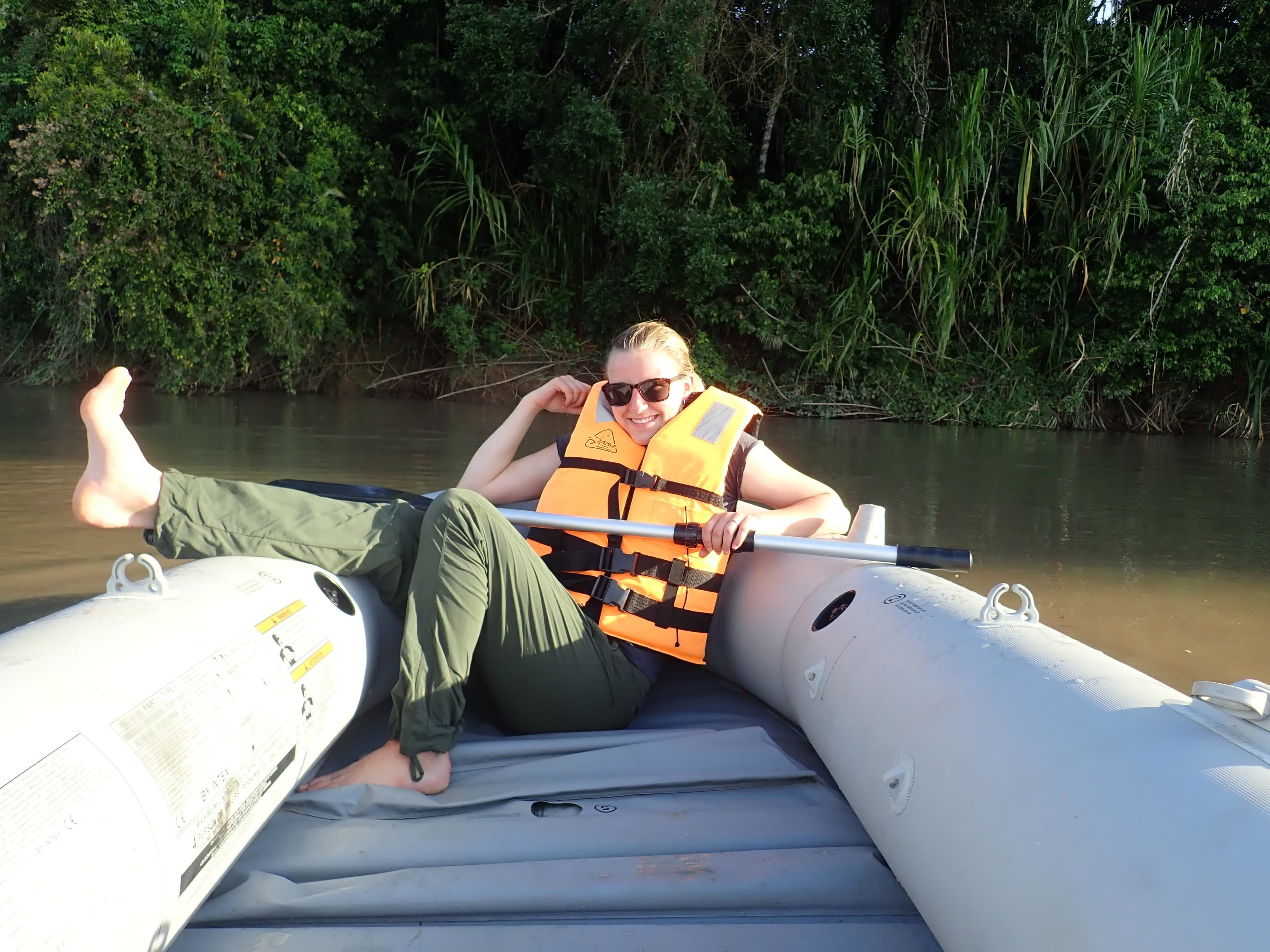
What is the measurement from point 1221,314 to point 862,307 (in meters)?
2.90

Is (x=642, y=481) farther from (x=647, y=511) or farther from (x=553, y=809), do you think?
(x=553, y=809)

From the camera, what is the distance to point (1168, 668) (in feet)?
7.82

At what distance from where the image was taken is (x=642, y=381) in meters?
2.03

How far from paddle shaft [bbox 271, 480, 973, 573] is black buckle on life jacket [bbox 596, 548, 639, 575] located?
37 mm

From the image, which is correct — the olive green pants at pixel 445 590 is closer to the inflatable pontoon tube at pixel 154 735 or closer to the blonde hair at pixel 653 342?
the inflatable pontoon tube at pixel 154 735

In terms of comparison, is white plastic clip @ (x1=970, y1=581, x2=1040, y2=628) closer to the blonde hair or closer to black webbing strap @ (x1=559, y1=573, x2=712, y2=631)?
black webbing strap @ (x1=559, y1=573, x2=712, y2=631)

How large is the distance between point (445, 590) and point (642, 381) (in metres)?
0.67

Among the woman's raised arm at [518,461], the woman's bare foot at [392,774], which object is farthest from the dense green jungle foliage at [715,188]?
the woman's bare foot at [392,774]

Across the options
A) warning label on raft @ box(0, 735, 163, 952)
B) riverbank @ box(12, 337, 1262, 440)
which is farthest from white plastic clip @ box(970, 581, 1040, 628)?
riverbank @ box(12, 337, 1262, 440)

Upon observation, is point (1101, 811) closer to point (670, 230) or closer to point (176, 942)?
point (176, 942)

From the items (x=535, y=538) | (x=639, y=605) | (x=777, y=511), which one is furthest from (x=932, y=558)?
(x=535, y=538)

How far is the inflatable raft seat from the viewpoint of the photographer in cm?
124

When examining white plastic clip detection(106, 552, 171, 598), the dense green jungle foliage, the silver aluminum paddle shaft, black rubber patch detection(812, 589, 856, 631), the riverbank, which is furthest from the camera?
the riverbank

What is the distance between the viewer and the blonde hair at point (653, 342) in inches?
80.1
